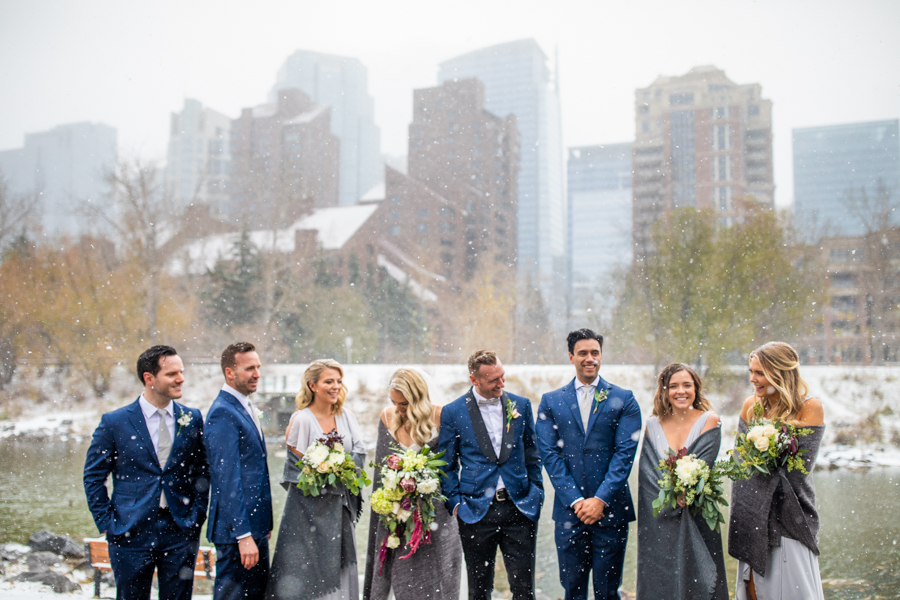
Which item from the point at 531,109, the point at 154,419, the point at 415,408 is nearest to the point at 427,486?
the point at 415,408

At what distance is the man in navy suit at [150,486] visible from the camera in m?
3.05

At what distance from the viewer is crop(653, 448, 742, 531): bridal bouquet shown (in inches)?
121

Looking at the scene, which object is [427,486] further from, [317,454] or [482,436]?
[317,454]

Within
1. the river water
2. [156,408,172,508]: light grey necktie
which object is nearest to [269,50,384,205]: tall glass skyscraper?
the river water

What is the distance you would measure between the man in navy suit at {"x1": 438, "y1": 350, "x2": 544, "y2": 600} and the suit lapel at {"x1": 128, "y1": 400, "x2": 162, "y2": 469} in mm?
1595

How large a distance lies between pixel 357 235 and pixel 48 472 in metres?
20.9

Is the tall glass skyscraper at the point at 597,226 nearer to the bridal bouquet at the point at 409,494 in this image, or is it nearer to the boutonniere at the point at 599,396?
the boutonniere at the point at 599,396

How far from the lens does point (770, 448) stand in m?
3.15

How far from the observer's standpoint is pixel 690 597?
10.4 ft

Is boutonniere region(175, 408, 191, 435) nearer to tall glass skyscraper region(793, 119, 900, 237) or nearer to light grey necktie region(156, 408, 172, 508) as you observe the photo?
light grey necktie region(156, 408, 172, 508)

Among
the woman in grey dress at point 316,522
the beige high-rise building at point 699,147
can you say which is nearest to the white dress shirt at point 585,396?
the woman in grey dress at point 316,522

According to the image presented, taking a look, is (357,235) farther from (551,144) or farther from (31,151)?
(551,144)

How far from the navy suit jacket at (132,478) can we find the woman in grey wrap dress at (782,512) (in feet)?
10.6

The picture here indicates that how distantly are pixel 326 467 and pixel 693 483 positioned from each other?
1976 millimetres
